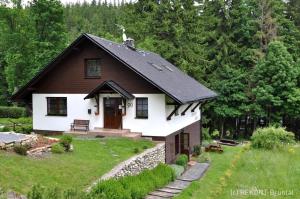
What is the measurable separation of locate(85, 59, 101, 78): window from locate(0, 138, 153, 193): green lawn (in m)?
5.56

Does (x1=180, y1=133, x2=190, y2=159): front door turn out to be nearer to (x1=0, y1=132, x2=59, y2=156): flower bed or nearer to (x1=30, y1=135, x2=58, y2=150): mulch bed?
(x1=30, y1=135, x2=58, y2=150): mulch bed

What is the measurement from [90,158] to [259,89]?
79.0 ft

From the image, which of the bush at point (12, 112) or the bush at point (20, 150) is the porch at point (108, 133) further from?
the bush at point (12, 112)

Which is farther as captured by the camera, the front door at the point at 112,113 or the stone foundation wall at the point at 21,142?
the front door at the point at 112,113

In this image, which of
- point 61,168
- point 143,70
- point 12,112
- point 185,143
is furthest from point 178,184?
point 12,112

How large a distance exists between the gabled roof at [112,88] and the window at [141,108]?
53 centimetres

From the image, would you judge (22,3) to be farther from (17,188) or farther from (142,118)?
(17,188)

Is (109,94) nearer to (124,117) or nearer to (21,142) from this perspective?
(124,117)

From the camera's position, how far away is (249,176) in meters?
18.1

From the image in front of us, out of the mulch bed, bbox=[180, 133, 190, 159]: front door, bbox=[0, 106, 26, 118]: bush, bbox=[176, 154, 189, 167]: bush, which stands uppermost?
bbox=[0, 106, 26, 118]: bush

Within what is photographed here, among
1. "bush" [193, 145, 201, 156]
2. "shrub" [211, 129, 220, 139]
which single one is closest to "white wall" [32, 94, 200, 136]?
"bush" [193, 145, 201, 156]

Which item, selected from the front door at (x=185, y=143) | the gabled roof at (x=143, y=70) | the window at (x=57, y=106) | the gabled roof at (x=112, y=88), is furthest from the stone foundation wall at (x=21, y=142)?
the front door at (x=185, y=143)

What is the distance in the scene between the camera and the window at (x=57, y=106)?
22172mm

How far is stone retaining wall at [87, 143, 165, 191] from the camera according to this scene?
13.1 metres
